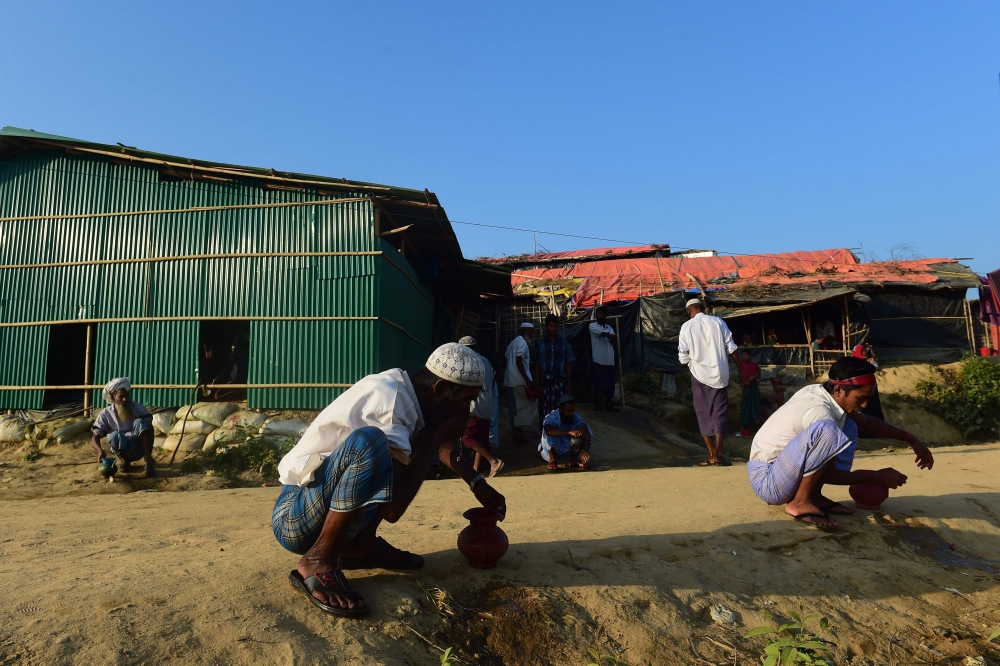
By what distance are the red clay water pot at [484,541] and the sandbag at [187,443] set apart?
22.3 feet

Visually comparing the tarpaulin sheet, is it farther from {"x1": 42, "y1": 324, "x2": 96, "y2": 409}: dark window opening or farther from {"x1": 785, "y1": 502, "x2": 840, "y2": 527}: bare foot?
{"x1": 42, "y1": 324, "x2": 96, "y2": 409}: dark window opening

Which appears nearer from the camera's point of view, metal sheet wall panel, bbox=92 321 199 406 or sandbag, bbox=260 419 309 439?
sandbag, bbox=260 419 309 439

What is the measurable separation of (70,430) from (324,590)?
A: 8.26 metres

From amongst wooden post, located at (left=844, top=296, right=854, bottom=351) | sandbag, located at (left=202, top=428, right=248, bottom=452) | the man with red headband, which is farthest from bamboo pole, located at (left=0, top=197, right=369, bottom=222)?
wooden post, located at (left=844, top=296, right=854, bottom=351)

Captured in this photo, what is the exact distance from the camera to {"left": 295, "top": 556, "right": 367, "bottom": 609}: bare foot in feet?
7.57

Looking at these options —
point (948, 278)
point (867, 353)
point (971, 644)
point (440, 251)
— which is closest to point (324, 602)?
point (971, 644)

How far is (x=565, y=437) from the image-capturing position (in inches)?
291

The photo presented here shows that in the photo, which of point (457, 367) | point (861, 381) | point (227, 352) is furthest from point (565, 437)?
point (227, 352)

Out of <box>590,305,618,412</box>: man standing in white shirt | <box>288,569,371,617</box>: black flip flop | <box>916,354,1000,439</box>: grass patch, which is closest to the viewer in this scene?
<box>288,569,371,617</box>: black flip flop

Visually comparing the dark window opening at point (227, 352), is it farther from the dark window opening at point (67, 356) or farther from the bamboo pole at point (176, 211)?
the bamboo pole at point (176, 211)

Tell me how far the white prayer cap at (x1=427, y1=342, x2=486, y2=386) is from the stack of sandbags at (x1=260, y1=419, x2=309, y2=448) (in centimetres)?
640

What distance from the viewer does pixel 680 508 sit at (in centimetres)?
448

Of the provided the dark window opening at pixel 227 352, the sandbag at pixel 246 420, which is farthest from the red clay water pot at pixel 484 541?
the dark window opening at pixel 227 352

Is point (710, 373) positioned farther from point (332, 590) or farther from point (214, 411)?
point (214, 411)
